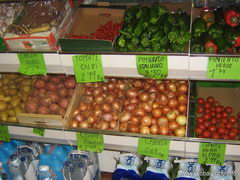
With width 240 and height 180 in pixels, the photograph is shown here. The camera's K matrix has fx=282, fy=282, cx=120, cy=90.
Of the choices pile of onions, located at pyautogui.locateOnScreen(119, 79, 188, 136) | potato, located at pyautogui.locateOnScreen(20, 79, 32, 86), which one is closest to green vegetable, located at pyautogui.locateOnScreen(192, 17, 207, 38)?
pile of onions, located at pyautogui.locateOnScreen(119, 79, 188, 136)

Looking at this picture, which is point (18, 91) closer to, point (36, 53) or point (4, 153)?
point (4, 153)

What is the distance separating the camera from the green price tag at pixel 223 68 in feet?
4.54

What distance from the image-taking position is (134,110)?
199 centimetres

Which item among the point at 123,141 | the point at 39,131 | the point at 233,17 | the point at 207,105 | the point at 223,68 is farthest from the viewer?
the point at 207,105

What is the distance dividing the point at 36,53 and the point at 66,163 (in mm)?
894

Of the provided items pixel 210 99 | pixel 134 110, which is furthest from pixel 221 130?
pixel 134 110

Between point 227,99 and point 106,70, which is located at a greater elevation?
point 106,70

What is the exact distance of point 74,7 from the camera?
198 cm

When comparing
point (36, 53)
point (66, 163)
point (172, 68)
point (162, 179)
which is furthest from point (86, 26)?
point (162, 179)

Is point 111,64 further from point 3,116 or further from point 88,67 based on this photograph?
point 3,116

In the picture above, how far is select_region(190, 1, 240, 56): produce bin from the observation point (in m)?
1.60

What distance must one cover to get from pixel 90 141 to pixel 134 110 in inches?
14.8

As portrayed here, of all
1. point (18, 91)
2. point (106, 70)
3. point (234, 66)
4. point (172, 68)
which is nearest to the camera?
point (234, 66)

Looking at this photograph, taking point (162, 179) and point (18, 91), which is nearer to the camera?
point (162, 179)
